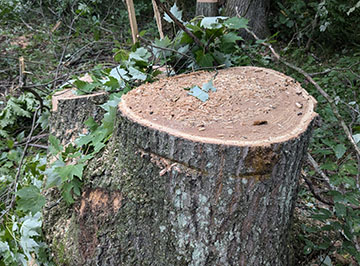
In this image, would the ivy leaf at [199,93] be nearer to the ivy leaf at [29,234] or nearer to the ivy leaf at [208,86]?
the ivy leaf at [208,86]

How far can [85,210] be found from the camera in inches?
68.3

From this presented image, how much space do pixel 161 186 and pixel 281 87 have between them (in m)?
0.83

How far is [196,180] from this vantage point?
1.36 m

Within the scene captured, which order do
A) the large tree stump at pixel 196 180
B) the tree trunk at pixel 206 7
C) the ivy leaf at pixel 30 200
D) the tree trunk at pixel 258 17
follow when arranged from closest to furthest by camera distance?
the large tree stump at pixel 196 180 < the ivy leaf at pixel 30 200 < the tree trunk at pixel 206 7 < the tree trunk at pixel 258 17

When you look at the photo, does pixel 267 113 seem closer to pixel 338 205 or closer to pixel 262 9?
pixel 338 205

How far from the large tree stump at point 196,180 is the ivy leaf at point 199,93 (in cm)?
2

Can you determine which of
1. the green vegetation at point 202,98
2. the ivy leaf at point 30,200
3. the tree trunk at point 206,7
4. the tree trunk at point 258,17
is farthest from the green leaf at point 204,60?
the tree trunk at point 258,17

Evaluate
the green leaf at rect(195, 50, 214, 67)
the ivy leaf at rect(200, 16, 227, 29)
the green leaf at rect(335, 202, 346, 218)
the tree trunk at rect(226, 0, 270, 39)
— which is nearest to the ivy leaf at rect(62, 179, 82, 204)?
the green leaf at rect(195, 50, 214, 67)

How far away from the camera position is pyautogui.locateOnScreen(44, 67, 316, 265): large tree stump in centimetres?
134

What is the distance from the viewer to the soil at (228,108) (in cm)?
137

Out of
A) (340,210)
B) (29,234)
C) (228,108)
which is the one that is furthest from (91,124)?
(340,210)

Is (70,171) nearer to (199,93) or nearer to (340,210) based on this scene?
(199,93)

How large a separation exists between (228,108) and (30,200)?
43.6 inches

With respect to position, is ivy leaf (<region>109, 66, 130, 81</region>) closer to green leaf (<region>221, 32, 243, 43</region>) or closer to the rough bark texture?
green leaf (<region>221, 32, 243, 43</region>)
